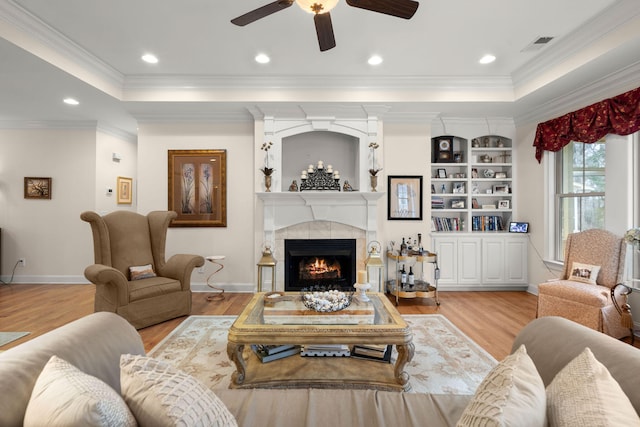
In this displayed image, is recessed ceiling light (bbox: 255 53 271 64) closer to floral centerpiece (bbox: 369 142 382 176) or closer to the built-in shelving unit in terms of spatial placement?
floral centerpiece (bbox: 369 142 382 176)

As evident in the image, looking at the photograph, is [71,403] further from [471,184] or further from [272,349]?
[471,184]

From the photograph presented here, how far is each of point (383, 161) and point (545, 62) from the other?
219cm

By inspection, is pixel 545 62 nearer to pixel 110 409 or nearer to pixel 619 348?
pixel 619 348

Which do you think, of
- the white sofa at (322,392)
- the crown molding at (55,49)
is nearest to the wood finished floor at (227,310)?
the white sofa at (322,392)

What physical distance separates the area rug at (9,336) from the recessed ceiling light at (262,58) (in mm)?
3714

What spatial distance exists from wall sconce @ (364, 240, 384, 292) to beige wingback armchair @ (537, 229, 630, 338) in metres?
1.76

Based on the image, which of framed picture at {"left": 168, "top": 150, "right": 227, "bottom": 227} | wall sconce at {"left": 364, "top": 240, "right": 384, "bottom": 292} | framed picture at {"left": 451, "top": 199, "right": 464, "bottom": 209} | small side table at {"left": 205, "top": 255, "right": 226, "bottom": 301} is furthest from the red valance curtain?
small side table at {"left": 205, "top": 255, "right": 226, "bottom": 301}

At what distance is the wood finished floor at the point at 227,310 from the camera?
10.5 ft

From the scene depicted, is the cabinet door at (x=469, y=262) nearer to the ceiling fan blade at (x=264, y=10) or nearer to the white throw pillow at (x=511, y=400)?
the ceiling fan blade at (x=264, y=10)

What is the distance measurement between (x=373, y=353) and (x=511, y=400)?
1.71 metres

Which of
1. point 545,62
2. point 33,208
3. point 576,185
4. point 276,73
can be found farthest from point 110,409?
point 33,208

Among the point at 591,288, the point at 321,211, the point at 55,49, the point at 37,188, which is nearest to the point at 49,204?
the point at 37,188

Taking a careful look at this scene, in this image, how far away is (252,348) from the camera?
261 cm

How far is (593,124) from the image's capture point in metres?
3.68
